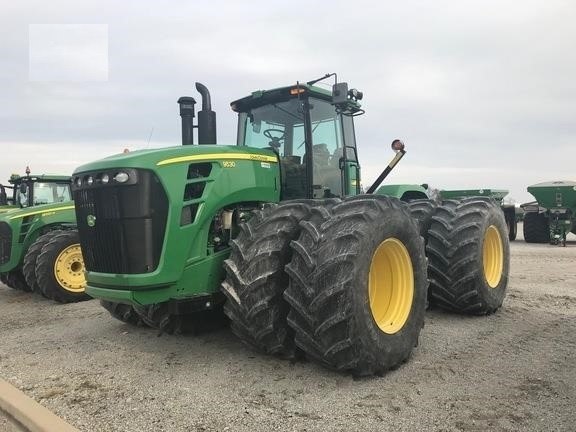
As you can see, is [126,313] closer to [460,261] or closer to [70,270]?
[70,270]

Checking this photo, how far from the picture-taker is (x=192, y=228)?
4176mm

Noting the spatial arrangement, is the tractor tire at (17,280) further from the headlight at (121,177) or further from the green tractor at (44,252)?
the headlight at (121,177)

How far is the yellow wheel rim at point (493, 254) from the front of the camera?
21.1ft

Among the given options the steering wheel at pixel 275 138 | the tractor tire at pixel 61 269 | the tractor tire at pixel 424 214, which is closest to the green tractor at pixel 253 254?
the steering wheel at pixel 275 138

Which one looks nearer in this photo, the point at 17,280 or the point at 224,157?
the point at 224,157

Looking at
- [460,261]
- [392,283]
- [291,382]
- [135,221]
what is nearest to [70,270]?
[135,221]

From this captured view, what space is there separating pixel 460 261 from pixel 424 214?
76 cm

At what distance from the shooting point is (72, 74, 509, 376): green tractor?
3.81 meters

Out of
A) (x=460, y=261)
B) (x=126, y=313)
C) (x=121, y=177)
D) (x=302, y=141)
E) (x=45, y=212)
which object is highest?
(x=302, y=141)

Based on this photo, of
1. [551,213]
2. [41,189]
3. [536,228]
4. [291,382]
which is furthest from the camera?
[536,228]

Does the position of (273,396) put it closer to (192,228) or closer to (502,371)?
(192,228)

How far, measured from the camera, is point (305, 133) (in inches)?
208

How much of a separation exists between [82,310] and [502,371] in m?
5.60

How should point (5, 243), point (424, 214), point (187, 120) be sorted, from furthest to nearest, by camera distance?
1. point (5, 243)
2. point (424, 214)
3. point (187, 120)
